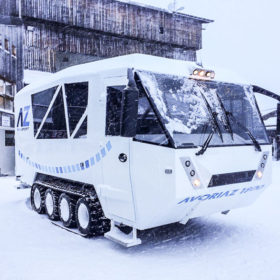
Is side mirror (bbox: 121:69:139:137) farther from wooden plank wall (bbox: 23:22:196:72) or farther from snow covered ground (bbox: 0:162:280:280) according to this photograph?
wooden plank wall (bbox: 23:22:196:72)

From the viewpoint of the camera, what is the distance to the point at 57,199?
794 cm

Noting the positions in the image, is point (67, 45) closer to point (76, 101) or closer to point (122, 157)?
point (76, 101)

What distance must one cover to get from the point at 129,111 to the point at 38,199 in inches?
193

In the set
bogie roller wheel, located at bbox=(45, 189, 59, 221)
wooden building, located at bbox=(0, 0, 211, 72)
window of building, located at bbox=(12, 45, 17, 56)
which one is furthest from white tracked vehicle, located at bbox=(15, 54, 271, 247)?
wooden building, located at bbox=(0, 0, 211, 72)

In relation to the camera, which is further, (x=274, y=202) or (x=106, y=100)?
(x=274, y=202)

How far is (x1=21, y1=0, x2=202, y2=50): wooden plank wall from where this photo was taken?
26.0 meters

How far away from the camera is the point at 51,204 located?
8.23 metres

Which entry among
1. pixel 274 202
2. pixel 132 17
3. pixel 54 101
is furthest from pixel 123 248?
pixel 132 17

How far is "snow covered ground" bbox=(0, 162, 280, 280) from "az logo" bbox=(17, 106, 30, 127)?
2.45 metres

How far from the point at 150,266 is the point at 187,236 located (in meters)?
1.70

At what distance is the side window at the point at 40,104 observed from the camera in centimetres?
800

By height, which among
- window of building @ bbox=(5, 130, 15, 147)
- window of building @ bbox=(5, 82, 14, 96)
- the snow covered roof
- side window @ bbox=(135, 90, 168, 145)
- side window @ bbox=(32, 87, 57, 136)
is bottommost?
window of building @ bbox=(5, 130, 15, 147)

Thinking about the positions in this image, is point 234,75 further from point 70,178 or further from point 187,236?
point 70,178

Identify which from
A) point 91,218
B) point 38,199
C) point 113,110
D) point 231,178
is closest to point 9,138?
point 38,199
